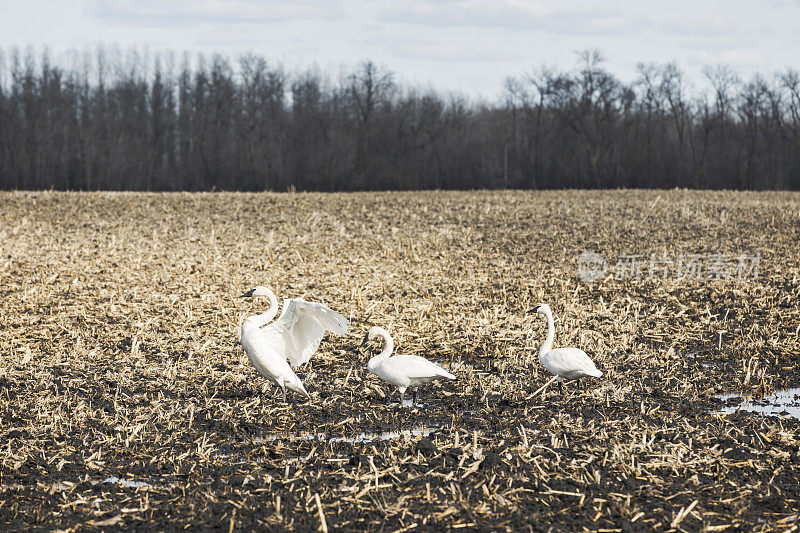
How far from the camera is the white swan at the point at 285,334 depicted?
736 cm

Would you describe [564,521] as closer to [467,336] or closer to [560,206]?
[467,336]

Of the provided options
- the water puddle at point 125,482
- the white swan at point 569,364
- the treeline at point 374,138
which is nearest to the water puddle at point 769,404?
the white swan at point 569,364

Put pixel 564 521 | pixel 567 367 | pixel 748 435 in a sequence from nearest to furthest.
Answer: pixel 564 521
pixel 748 435
pixel 567 367

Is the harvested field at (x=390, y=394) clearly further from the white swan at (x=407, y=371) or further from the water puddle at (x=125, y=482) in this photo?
the white swan at (x=407, y=371)

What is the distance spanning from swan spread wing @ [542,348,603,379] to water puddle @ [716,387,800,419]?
1391 mm

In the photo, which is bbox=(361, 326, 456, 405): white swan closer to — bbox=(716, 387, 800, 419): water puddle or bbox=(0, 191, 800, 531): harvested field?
bbox=(0, 191, 800, 531): harvested field

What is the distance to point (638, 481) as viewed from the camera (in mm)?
5570

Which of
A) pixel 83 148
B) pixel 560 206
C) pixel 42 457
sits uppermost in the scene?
pixel 83 148

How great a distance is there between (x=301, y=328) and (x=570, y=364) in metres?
2.88

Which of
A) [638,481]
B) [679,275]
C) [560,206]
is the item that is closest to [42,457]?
[638,481]

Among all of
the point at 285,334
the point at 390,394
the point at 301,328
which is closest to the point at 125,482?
the point at 285,334

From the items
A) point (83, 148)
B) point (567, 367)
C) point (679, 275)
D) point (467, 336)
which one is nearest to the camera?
point (567, 367)

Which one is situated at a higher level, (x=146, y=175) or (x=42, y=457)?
(x=146, y=175)

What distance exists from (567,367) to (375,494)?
3.03m
